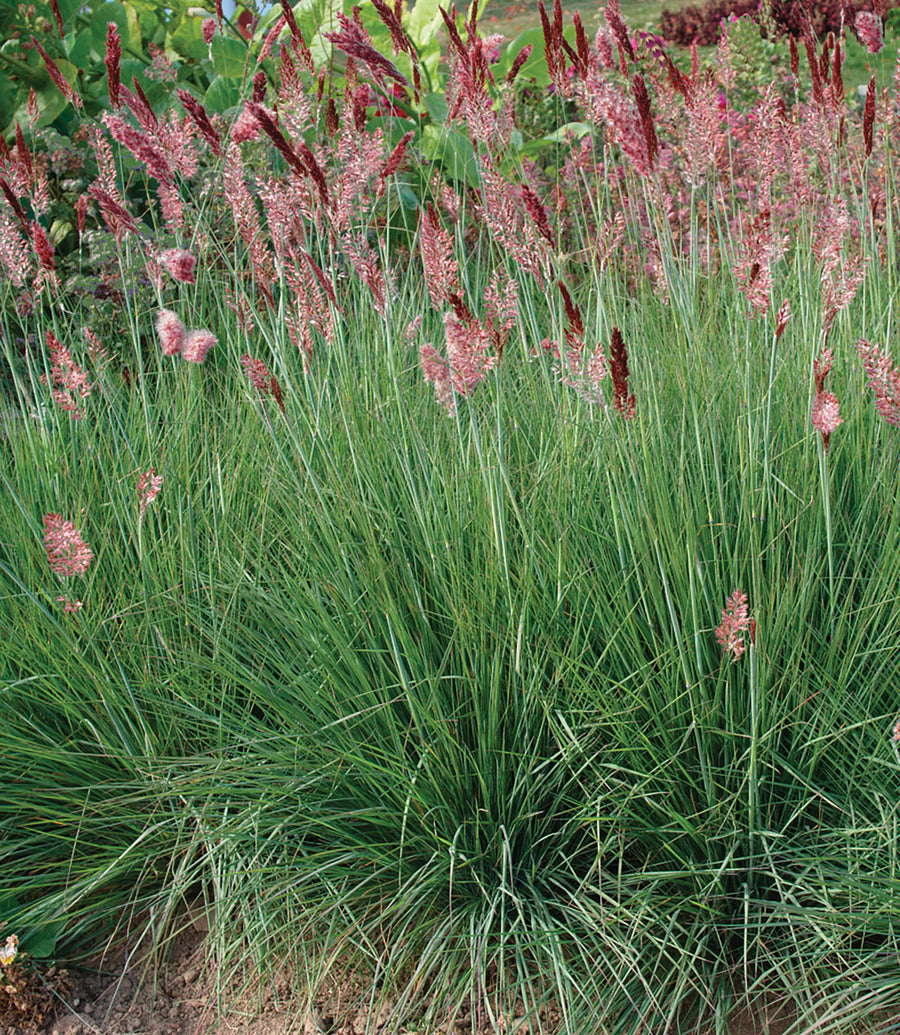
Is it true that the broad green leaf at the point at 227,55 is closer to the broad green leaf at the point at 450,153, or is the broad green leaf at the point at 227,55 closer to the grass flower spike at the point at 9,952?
the broad green leaf at the point at 450,153

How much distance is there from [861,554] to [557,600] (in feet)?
2.24

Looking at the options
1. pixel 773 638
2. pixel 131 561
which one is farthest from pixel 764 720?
pixel 131 561

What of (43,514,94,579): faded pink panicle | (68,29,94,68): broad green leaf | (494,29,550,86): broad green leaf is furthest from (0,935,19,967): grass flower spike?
(494,29,550,86): broad green leaf

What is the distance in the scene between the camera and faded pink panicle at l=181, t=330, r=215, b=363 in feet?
6.24

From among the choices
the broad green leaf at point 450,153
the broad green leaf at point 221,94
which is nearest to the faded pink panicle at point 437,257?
the broad green leaf at point 450,153

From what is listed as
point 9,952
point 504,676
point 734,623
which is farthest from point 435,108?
point 9,952

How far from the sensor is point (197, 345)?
1925 mm

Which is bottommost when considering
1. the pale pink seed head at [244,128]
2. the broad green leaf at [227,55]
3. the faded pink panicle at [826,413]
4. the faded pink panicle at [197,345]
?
the faded pink panicle at [826,413]

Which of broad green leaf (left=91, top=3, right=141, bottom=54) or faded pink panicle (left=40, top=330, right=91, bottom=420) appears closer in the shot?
faded pink panicle (left=40, top=330, right=91, bottom=420)

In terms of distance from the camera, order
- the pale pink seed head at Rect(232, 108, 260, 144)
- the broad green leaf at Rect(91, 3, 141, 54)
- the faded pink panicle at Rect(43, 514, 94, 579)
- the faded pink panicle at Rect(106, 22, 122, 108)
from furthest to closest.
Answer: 1. the broad green leaf at Rect(91, 3, 141, 54)
2. the faded pink panicle at Rect(106, 22, 122, 108)
3. the pale pink seed head at Rect(232, 108, 260, 144)
4. the faded pink panicle at Rect(43, 514, 94, 579)

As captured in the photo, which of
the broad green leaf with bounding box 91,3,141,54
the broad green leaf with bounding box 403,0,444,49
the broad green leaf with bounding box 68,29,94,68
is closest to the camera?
the broad green leaf with bounding box 68,29,94,68

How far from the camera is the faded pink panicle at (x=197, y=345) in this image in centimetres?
190

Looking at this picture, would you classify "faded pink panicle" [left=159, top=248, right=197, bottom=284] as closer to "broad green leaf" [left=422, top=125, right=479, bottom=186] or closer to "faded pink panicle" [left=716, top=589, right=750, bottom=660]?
"faded pink panicle" [left=716, top=589, right=750, bottom=660]

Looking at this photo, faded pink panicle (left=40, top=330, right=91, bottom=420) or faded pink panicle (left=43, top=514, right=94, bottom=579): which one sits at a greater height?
faded pink panicle (left=40, top=330, right=91, bottom=420)
